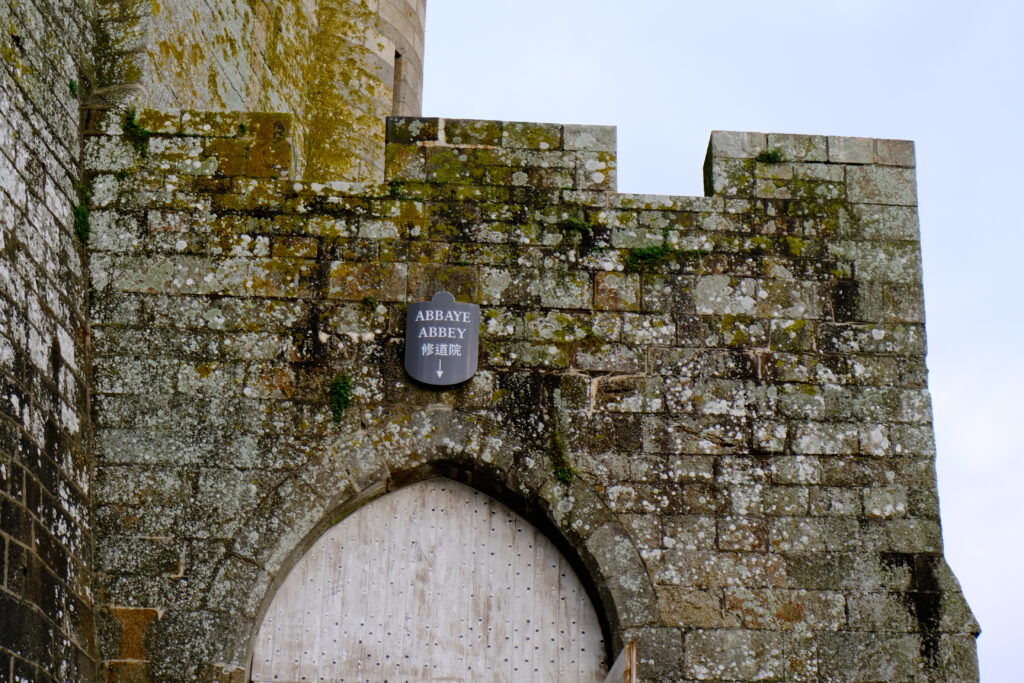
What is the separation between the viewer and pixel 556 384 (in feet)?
19.8

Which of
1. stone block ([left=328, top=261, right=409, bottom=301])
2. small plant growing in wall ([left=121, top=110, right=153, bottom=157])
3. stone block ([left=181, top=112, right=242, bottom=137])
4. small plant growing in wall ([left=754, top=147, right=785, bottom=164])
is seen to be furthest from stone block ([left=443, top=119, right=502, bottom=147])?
small plant growing in wall ([left=121, top=110, right=153, bottom=157])

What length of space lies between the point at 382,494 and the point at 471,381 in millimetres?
643

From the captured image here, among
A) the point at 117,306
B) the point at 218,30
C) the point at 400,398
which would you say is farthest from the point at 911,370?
the point at 218,30

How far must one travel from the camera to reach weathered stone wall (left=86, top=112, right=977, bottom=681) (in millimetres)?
5711

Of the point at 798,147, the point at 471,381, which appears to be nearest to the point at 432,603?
the point at 471,381

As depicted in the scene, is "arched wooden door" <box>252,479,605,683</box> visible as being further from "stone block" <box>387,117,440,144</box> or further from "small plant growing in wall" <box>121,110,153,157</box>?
"small plant growing in wall" <box>121,110,153,157</box>

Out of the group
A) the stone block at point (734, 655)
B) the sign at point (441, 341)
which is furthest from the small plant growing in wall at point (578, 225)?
the stone block at point (734, 655)

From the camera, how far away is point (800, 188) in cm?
642

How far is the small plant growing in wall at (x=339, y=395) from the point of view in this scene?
5945 millimetres

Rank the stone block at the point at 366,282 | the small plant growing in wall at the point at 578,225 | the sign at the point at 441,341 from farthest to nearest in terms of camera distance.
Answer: the small plant growing in wall at the point at 578,225 → the stone block at the point at 366,282 → the sign at the point at 441,341

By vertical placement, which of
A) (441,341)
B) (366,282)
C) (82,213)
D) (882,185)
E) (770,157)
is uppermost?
(770,157)

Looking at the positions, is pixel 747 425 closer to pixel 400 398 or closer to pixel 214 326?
pixel 400 398

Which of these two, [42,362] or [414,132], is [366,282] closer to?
[414,132]

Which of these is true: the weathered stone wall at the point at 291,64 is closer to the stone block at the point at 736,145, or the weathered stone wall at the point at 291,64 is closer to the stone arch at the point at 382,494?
the stone arch at the point at 382,494
